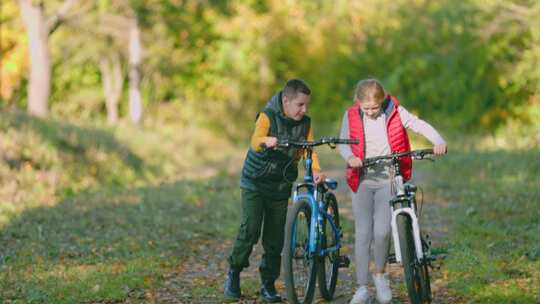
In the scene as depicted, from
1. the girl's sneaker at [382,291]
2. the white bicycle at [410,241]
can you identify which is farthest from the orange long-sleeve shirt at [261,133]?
the girl's sneaker at [382,291]

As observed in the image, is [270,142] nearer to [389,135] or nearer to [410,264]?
[389,135]

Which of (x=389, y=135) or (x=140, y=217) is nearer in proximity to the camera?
(x=389, y=135)

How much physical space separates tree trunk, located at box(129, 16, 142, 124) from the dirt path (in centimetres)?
1930

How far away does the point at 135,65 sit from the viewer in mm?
30109

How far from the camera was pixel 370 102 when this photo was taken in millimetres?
7094

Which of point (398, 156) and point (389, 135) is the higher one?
point (389, 135)

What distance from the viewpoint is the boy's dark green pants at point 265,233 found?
7.73 meters

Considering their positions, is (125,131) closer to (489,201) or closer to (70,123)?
(70,123)

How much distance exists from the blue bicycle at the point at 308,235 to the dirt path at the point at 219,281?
50 cm

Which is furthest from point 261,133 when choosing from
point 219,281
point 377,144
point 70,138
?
point 70,138

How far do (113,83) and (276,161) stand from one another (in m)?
31.0

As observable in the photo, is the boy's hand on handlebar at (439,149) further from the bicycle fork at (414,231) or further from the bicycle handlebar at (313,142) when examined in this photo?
the bicycle handlebar at (313,142)

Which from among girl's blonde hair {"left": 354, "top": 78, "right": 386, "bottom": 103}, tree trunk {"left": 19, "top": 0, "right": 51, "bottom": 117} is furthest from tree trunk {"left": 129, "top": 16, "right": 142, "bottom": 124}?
girl's blonde hair {"left": 354, "top": 78, "right": 386, "bottom": 103}

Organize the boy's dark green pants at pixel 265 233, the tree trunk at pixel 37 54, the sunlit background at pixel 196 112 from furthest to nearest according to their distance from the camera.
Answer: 1. the tree trunk at pixel 37 54
2. the sunlit background at pixel 196 112
3. the boy's dark green pants at pixel 265 233
